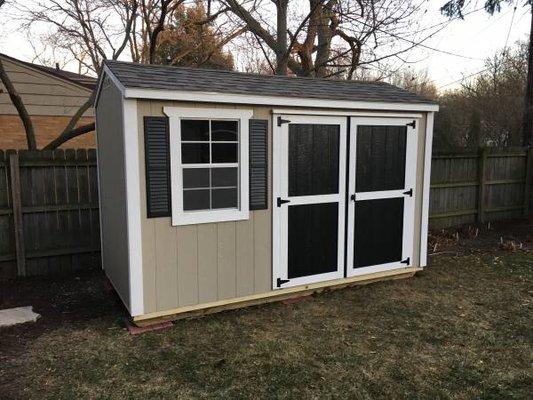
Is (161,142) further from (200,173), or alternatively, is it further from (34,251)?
(34,251)

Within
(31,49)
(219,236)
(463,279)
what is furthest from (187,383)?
(31,49)

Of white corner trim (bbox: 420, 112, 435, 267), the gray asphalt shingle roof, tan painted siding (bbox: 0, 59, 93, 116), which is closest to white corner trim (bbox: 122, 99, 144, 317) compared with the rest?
the gray asphalt shingle roof

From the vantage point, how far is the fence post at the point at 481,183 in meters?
8.59

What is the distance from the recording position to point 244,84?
180 inches

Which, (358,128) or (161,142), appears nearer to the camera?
(161,142)

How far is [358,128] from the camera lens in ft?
16.1

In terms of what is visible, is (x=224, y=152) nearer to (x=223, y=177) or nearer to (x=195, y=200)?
(x=223, y=177)

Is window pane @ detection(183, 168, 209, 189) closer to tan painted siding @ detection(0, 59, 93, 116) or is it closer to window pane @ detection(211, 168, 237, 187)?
window pane @ detection(211, 168, 237, 187)

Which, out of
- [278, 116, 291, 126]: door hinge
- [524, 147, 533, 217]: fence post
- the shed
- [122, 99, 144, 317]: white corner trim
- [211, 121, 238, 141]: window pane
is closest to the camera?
[122, 99, 144, 317]: white corner trim

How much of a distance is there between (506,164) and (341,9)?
15.9ft

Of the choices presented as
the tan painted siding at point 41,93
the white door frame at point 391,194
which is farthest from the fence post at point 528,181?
the tan painted siding at point 41,93

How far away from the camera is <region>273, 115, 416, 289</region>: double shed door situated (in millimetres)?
4594

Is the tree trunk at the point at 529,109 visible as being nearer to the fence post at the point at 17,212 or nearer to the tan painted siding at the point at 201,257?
the tan painted siding at the point at 201,257

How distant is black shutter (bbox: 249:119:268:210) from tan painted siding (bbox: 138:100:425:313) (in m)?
0.07
